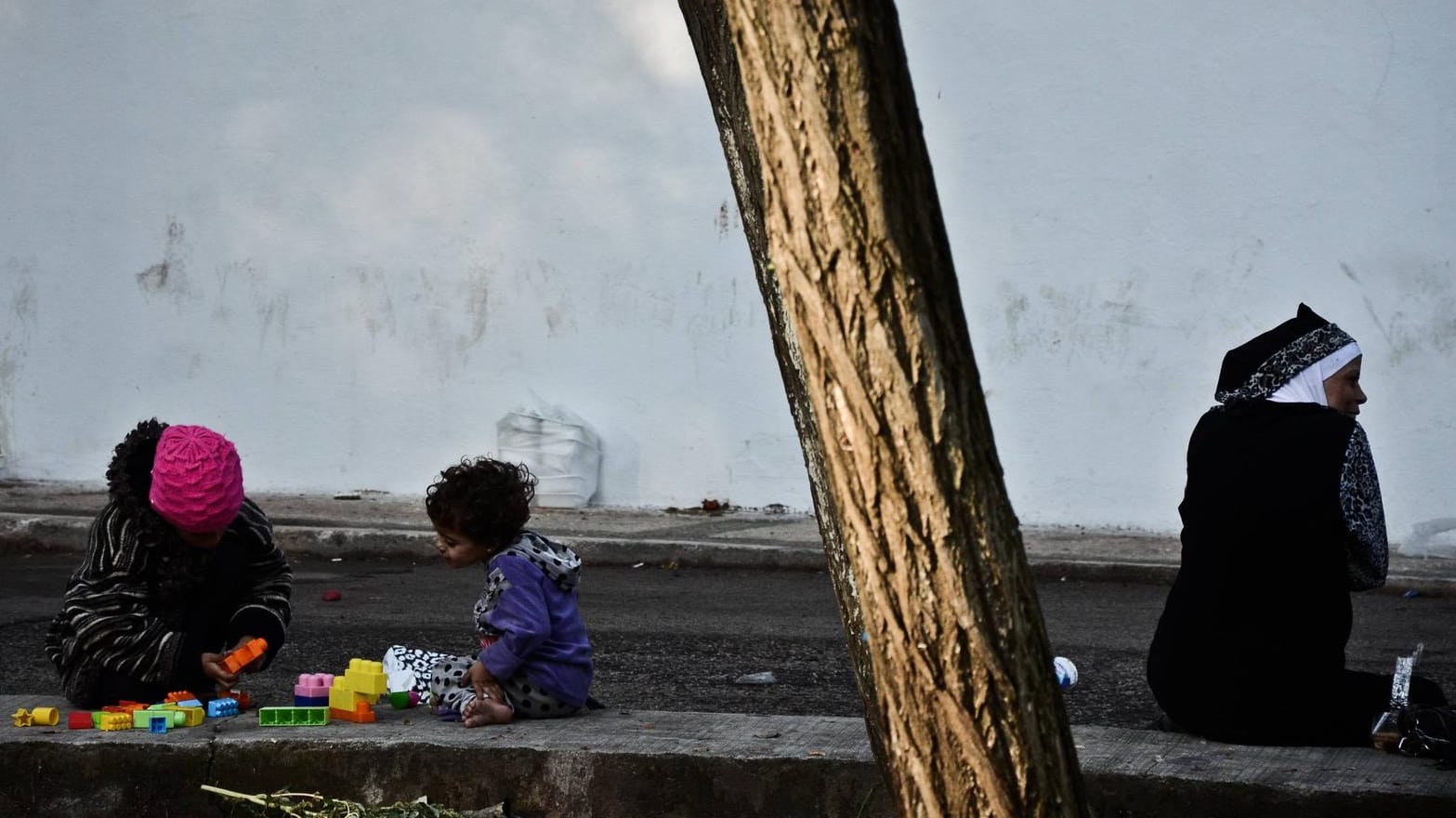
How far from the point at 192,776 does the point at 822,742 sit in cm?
149

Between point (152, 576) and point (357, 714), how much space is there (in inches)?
26.8

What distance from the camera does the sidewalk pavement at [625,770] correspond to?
12.1ft

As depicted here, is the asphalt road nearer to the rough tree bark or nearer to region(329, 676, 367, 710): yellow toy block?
region(329, 676, 367, 710): yellow toy block

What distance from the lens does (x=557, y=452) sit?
1073cm

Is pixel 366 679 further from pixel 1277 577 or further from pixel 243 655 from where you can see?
pixel 1277 577

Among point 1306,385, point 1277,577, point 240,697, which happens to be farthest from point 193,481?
point 1306,385

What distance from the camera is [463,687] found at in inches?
174

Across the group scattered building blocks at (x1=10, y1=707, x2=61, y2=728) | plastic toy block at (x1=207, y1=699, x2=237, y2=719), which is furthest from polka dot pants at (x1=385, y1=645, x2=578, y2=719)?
scattered building blocks at (x1=10, y1=707, x2=61, y2=728)

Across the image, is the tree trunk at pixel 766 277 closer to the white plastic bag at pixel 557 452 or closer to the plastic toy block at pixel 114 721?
the plastic toy block at pixel 114 721

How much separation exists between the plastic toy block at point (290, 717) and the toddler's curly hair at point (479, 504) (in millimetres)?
562

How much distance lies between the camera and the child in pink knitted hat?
4.38m

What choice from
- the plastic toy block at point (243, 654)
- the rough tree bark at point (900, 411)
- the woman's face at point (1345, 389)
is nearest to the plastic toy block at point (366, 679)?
the plastic toy block at point (243, 654)

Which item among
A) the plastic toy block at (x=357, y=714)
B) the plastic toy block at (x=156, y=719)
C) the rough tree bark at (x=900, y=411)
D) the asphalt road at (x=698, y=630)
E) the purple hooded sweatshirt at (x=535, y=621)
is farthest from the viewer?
the asphalt road at (x=698, y=630)

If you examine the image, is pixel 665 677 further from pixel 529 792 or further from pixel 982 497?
pixel 982 497
